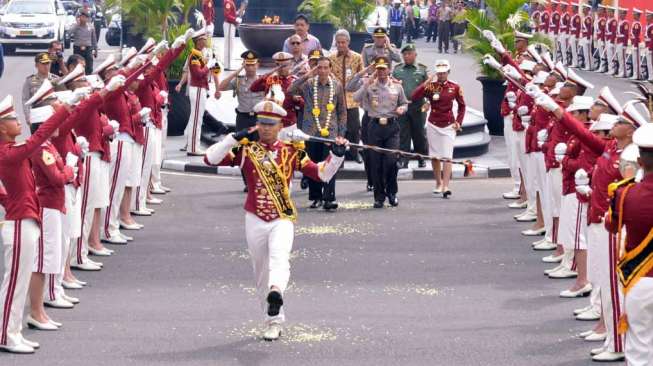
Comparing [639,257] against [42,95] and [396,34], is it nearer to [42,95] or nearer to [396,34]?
[42,95]

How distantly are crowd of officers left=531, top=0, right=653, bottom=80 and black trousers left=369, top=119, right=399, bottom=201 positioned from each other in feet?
59.4

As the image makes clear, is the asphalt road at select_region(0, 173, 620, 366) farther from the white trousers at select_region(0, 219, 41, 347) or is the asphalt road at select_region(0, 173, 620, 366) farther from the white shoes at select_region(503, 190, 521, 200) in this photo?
the white shoes at select_region(503, 190, 521, 200)

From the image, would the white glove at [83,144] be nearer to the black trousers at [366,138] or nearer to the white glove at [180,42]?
the white glove at [180,42]

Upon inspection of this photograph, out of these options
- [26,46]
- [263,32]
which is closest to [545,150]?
[263,32]

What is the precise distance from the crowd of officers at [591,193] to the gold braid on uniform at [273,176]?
241 centimetres

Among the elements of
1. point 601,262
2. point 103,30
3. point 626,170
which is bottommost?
point 103,30

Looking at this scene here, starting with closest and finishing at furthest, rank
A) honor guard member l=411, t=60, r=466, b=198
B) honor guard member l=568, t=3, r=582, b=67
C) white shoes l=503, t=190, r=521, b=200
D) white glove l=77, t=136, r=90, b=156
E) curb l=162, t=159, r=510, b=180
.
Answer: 1. white glove l=77, t=136, r=90, b=156
2. honor guard member l=411, t=60, r=466, b=198
3. white shoes l=503, t=190, r=521, b=200
4. curb l=162, t=159, r=510, b=180
5. honor guard member l=568, t=3, r=582, b=67

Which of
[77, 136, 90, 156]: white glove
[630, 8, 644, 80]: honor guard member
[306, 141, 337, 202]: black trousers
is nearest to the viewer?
[77, 136, 90, 156]: white glove

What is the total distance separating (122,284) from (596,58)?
31.4m

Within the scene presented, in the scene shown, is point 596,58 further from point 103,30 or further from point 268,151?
point 268,151

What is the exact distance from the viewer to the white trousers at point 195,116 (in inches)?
989

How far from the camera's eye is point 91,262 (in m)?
17.1

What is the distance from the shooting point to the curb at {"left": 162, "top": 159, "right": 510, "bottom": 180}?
24.6 metres

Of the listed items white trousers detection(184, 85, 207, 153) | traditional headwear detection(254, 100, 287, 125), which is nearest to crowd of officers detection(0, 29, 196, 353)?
traditional headwear detection(254, 100, 287, 125)
